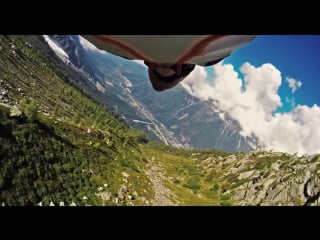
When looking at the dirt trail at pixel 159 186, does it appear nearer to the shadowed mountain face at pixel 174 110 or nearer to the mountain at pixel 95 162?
the mountain at pixel 95 162

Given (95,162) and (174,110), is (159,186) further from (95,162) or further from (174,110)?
(174,110)

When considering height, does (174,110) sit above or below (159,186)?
above

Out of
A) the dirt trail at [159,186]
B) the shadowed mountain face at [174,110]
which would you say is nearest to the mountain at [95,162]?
the dirt trail at [159,186]

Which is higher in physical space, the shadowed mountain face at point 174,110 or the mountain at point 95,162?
the shadowed mountain face at point 174,110

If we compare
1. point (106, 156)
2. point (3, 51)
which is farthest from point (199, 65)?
point (3, 51)

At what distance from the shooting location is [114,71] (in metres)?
59.7

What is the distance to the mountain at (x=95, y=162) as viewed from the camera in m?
12.6

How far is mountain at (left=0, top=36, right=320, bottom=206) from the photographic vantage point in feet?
41.3

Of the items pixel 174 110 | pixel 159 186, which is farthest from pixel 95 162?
pixel 174 110

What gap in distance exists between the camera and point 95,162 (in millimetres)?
14203
